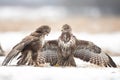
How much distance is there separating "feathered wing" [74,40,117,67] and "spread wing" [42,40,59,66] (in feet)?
0.89

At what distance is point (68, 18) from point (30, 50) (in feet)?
2.43

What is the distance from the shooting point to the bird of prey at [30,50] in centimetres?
545

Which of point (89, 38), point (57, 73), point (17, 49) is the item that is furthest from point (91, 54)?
point (17, 49)

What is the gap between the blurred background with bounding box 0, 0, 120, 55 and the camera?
5.66m

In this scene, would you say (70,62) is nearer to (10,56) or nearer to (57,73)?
(57,73)

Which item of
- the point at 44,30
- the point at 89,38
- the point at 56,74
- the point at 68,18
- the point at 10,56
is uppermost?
the point at 68,18

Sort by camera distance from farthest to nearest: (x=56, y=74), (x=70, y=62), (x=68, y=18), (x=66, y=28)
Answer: (x=68, y=18), (x=66, y=28), (x=70, y=62), (x=56, y=74)

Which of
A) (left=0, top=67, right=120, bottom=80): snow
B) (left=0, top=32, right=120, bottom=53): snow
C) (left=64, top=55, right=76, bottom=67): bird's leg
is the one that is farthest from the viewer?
(left=0, top=32, right=120, bottom=53): snow

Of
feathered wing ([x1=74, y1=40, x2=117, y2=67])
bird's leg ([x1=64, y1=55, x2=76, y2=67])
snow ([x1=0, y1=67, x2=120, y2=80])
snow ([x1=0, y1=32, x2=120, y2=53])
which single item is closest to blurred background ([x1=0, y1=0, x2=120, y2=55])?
snow ([x1=0, y1=32, x2=120, y2=53])

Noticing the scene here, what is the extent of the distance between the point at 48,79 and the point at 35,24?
901mm

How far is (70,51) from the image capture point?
5.46 metres

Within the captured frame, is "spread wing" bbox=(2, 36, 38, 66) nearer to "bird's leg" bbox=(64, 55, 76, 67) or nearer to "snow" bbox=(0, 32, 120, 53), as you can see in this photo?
"snow" bbox=(0, 32, 120, 53)
